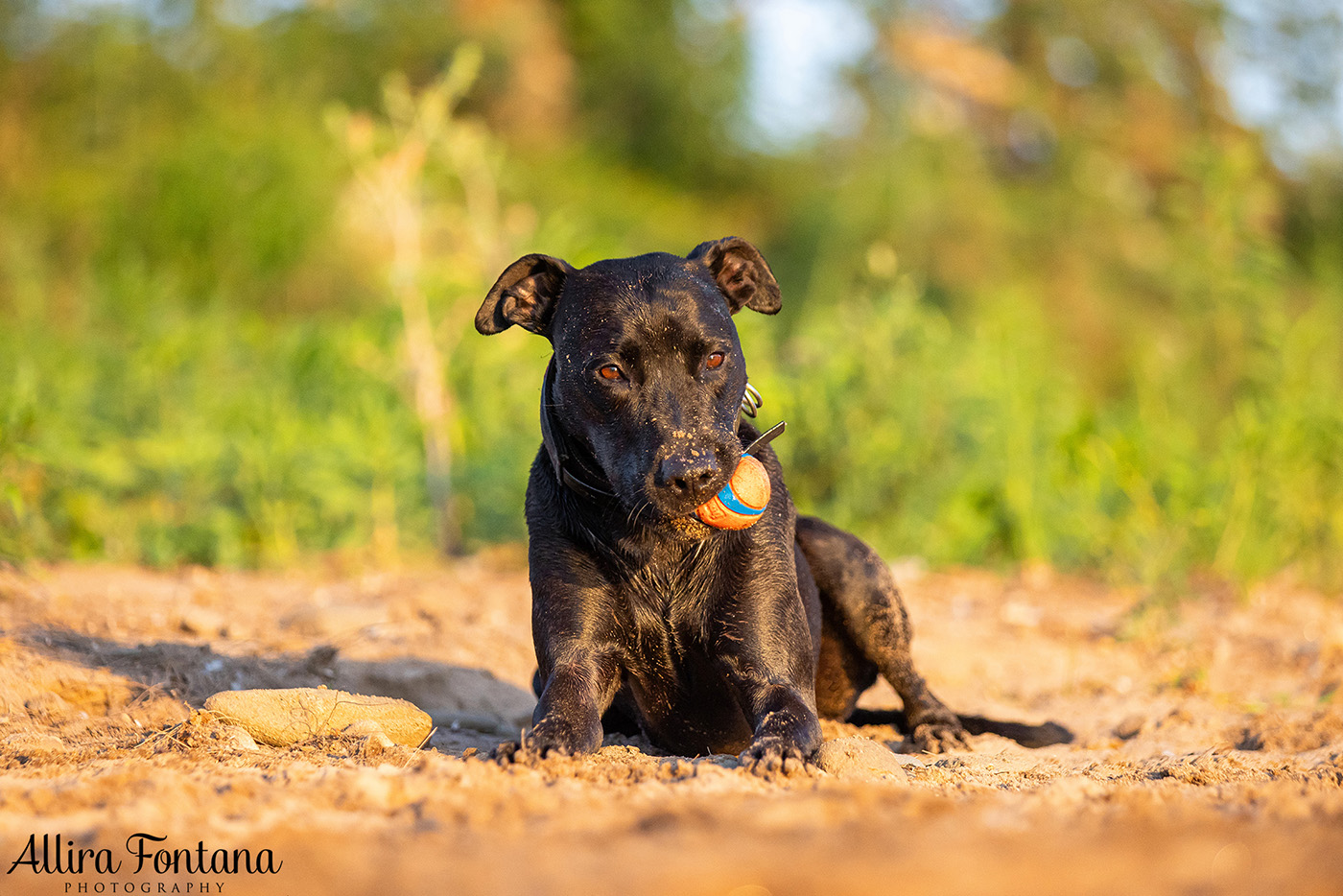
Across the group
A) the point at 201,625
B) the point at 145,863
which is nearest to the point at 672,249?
the point at 201,625

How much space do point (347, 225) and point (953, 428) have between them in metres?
9.13

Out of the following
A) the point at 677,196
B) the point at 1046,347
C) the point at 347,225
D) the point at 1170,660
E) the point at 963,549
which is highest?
the point at 677,196

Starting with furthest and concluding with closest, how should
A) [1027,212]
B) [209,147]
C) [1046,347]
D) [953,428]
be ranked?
→ [1027,212] → [209,147] → [1046,347] → [953,428]

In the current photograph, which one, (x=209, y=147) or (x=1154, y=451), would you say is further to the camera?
(x=209, y=147)

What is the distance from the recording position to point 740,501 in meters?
3.40

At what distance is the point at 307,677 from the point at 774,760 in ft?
7.08

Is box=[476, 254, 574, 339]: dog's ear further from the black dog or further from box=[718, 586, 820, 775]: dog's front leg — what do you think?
box=[718, 586, 820, 775]: dog's front leg

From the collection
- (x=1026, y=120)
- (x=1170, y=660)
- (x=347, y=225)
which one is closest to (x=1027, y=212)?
(x=1026, y=120)

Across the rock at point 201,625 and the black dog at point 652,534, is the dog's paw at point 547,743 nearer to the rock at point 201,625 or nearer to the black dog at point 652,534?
the black dog at point 652,534

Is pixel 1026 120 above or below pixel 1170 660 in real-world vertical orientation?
above

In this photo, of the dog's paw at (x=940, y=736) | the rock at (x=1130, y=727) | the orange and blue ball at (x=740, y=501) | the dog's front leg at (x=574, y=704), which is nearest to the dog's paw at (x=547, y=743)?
the dog's front leg at (x=574, y=704)

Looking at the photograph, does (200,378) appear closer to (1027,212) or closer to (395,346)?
(395,346)

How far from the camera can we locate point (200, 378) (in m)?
7.46

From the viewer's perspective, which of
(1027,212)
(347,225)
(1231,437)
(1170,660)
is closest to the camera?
(1170,660)
